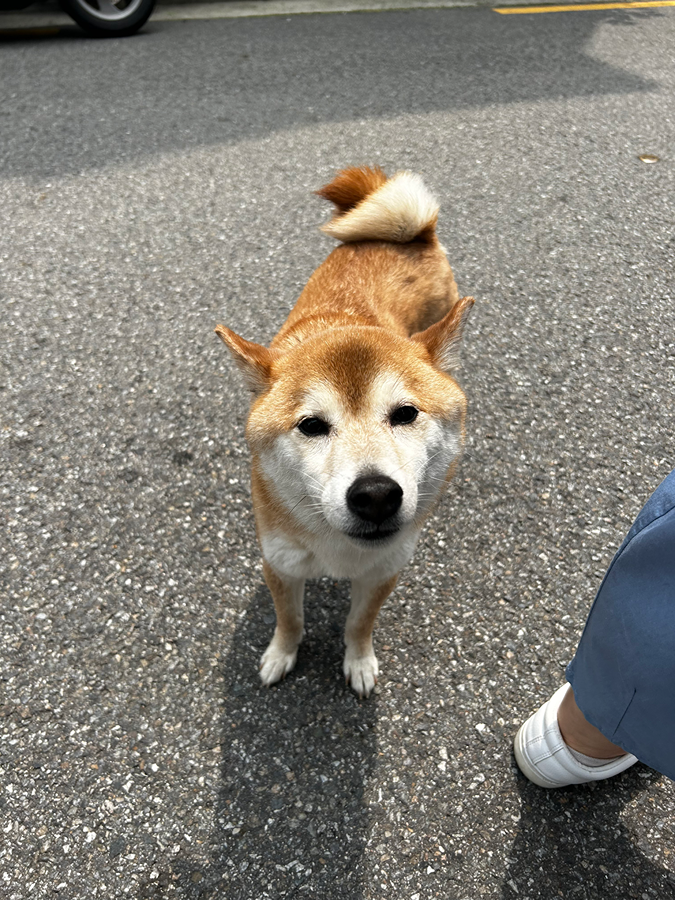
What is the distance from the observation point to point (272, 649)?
6.16 feet

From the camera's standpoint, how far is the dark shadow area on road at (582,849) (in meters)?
1.49

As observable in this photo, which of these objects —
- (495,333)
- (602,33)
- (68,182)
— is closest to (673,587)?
(495,333)

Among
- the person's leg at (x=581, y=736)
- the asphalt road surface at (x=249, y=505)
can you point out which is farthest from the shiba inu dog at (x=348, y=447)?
the person's leg at (x=581, y=736)

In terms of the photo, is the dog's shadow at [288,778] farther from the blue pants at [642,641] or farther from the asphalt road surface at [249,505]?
the blue pants at [642,641]

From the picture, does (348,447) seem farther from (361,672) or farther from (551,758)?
(551,758)

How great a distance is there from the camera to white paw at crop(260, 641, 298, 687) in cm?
185

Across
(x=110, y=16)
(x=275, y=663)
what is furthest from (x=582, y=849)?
(x=110, y=16)

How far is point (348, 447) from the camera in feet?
4.34

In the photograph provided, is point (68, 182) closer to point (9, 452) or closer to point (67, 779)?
point (9, 452)

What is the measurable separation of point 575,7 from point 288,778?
307 inches

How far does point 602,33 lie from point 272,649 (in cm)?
670

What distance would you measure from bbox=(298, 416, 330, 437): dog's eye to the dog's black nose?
0.63ft

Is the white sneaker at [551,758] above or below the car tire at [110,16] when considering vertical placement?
below

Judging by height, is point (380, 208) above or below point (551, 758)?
above
